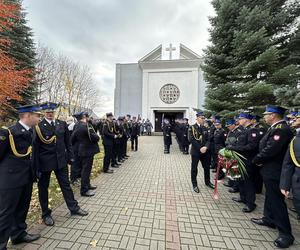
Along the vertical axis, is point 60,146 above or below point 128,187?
above

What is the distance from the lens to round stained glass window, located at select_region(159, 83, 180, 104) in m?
25.7

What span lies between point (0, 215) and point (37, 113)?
139cm

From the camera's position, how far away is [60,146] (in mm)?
3535

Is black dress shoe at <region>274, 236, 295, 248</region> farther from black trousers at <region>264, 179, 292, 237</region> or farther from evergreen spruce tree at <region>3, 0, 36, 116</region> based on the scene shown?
evergreen spruce tree at <region>3, 0, 36, 116</region>

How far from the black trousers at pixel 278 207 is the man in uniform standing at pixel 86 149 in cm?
377

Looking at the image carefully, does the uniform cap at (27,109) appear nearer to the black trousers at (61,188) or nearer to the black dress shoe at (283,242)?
the black trousers at (61,188)

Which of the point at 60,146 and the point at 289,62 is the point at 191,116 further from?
the point at 60,146

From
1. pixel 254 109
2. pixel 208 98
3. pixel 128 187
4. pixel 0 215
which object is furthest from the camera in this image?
pixel 208 98

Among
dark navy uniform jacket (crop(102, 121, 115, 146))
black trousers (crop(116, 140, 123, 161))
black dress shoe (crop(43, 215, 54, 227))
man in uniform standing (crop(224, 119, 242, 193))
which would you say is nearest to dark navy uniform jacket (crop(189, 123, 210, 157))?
man in uniform standing (crop(224, 119, 242, 193))

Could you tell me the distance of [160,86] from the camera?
85.1 feet

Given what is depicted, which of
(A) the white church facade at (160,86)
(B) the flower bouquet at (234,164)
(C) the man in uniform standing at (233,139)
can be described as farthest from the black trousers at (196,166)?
(A) the white church facade at (160,86)

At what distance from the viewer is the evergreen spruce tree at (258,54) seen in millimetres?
6666

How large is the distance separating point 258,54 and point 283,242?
22.4ft

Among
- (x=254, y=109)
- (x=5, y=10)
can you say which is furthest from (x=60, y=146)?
(x=5, y=10)
